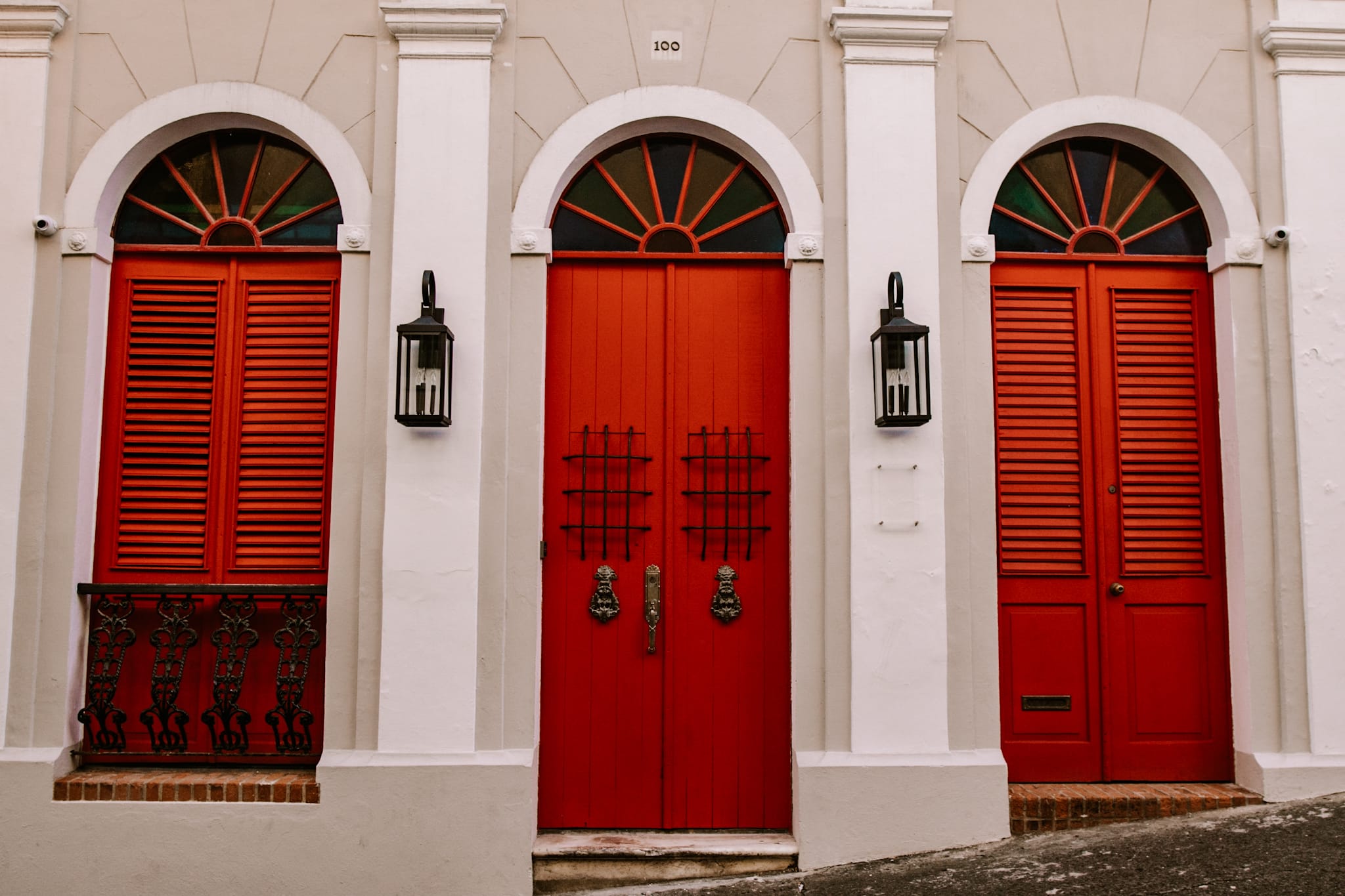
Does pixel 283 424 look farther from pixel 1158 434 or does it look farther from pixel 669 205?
pixel 1158 434

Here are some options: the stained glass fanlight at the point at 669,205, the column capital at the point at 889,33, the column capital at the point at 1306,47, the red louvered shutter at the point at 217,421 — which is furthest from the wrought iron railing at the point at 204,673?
the column capital at the point at 1306,47

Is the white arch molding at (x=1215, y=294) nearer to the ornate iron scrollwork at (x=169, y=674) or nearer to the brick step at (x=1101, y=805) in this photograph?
the brick step at (x=1101, y=805)

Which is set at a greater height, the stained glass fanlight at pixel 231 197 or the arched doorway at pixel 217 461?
the stained glass fanlight at pixel 231 197

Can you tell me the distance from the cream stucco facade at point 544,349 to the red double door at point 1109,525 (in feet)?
0.51

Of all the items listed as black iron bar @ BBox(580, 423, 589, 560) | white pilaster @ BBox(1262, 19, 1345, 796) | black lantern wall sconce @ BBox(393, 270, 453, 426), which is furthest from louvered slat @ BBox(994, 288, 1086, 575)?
black lantern wall sconce @ BBox(393, 270, 453, 426)

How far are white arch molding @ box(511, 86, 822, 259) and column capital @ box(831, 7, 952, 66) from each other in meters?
0.58

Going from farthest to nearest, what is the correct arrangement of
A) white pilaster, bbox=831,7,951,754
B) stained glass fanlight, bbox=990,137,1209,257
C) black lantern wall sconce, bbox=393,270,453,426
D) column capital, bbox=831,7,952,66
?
1. stained glass fanlight, bbox=990,137,1209,257
2. column capital, bbox=831,7,952,66
3. white pilaster, bbox=831,7,951,754
4. black lantern wall sconce, bbox=393,270,453,426

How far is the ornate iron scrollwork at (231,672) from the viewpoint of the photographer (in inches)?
188

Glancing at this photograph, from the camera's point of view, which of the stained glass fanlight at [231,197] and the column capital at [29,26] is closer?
the column capital at [29,26]

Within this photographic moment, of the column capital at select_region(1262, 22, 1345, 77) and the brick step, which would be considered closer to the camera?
the brick step

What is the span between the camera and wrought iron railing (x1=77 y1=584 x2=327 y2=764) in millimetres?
4793

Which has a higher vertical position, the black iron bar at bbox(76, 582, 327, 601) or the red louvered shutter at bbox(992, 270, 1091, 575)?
the red louvered shutter at bbox(992, 270, 1091, 575)

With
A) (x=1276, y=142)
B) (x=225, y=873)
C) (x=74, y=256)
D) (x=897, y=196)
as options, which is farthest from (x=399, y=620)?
(x=1276, y=142)

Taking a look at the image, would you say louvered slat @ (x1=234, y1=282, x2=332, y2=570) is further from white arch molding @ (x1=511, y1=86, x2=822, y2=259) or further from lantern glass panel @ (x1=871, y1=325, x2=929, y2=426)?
lantern glass panel @ (x1=871, y1=325, x2=929, y2=426)
